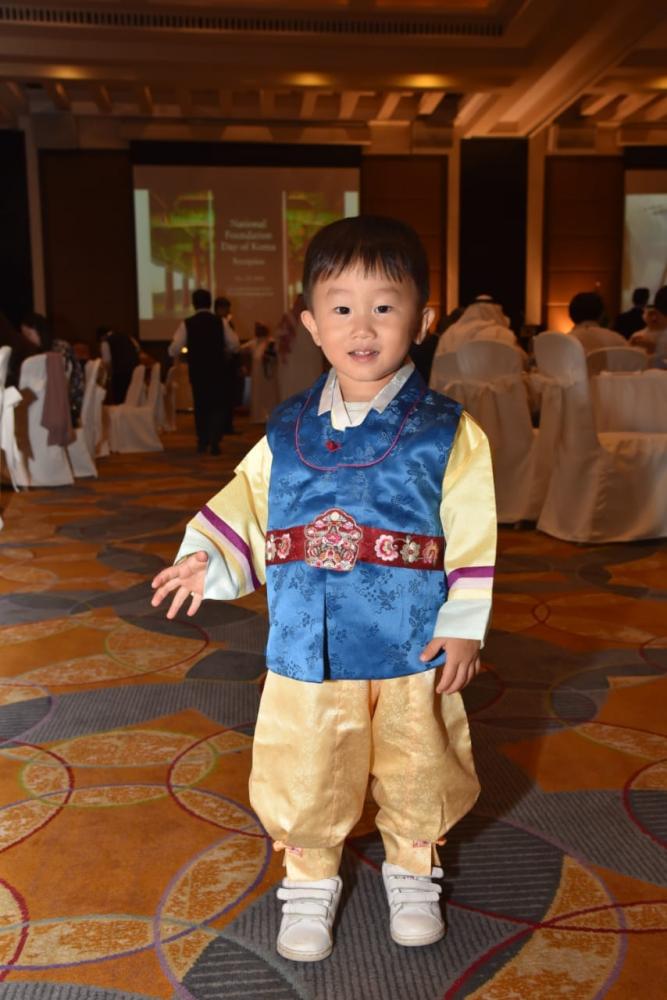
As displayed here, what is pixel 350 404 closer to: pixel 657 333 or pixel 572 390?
pixel 572 390

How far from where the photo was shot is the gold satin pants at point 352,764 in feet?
4.04

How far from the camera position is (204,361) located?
298 inches

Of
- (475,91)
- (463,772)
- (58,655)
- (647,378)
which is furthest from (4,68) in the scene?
(463,772)

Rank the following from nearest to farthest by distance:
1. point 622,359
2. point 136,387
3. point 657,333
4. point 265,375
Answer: point 622,359, point 657,333, point 136,387, point 265,375

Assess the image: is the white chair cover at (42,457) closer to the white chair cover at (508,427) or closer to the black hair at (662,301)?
the white chair cover at (508,427)

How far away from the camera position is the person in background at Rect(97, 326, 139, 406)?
851 cm

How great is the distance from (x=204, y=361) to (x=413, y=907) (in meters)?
6.62

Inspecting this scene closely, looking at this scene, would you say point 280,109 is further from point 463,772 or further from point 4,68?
point 463,772

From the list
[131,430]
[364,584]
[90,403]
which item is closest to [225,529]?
[364,584]

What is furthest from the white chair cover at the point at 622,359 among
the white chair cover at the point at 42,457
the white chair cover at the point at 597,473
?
the white chair cover at the point at 42,457

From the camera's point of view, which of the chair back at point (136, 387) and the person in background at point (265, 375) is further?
the person in background at point (265, 375)

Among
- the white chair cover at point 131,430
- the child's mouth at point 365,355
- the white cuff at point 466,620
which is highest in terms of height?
the child's mouth at point 365,355

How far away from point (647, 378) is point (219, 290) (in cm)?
885

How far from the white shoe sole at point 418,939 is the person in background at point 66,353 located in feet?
17.5
